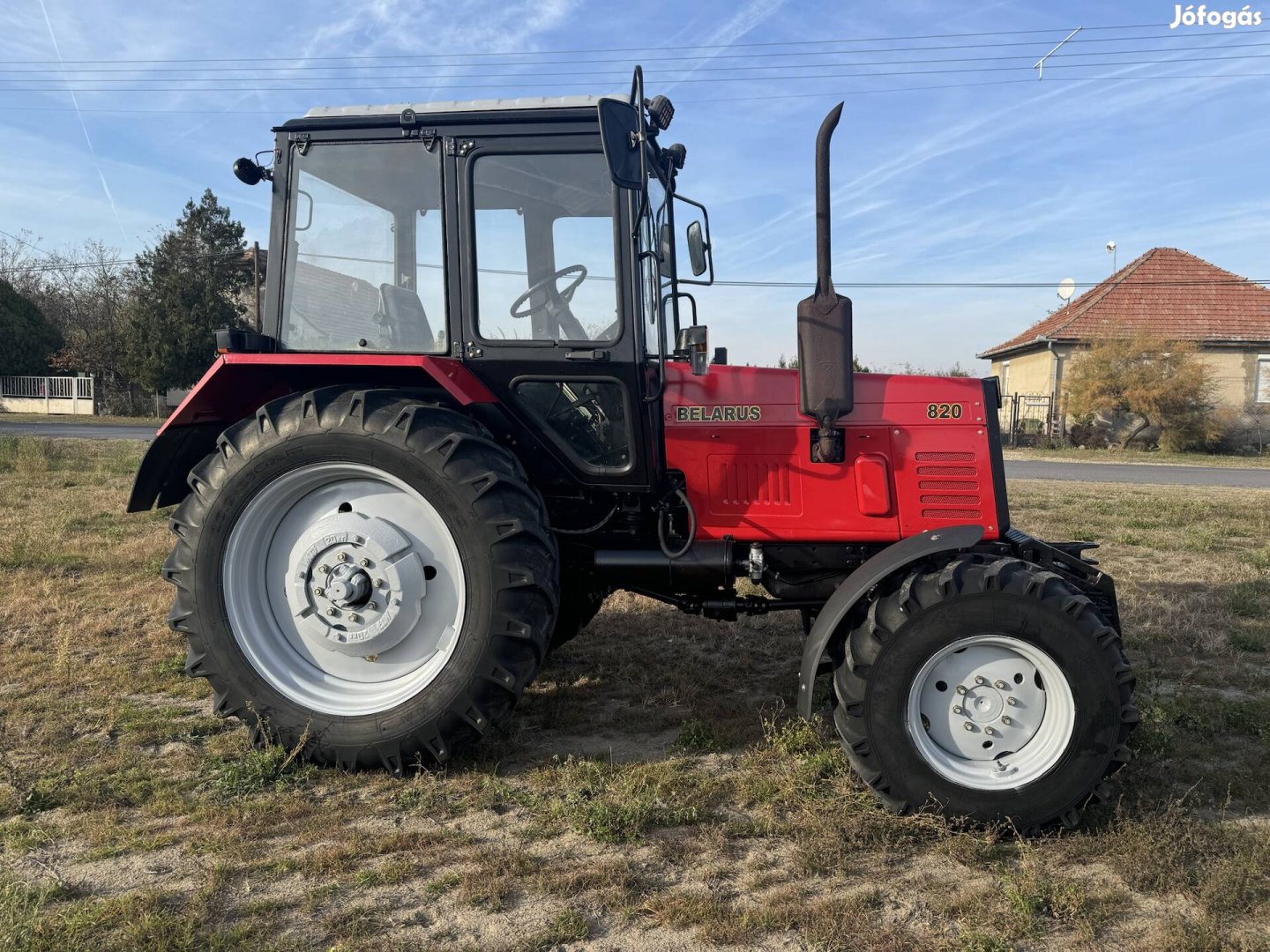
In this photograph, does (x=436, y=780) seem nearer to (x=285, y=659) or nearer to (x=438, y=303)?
(x=285, y=659)

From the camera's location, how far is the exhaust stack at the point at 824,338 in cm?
286

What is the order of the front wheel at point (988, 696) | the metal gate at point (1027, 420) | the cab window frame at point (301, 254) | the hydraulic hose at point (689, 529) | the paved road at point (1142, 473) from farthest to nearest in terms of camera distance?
the metal gate at point (1027, 420) → the paved road at point (1142, 473) → the hydraulic hose at point (689, 529) → the cab window frame at point (301, 254) → the front wheel at point (988, 696)

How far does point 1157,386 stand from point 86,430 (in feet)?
97.4

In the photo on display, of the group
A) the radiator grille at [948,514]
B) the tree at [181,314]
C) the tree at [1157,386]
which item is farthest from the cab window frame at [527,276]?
the tree at [181,314]

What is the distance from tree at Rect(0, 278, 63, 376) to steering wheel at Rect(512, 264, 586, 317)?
40.5 metres

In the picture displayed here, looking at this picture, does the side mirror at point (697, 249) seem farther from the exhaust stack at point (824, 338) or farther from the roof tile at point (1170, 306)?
the roof tile at point (1170, 306)

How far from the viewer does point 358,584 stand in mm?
3254

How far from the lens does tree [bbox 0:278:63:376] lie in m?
34.8

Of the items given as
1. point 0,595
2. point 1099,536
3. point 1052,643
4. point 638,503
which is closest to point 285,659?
point 638,503

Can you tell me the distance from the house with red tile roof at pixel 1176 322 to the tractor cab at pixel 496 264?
26668mm

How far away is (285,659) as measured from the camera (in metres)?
3.38

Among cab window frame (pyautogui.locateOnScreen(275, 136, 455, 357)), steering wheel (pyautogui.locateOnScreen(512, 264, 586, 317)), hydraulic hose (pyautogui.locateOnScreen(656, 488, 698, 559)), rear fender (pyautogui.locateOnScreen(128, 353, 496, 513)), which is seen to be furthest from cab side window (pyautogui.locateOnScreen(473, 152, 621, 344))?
hydraulic hose (pyautogui.locateOnScreen(656, 488, 698, 559))

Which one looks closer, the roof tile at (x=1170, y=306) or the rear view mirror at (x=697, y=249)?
the rear view mirror at (x=697, y=249)

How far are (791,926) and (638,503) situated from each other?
5.71 ft
